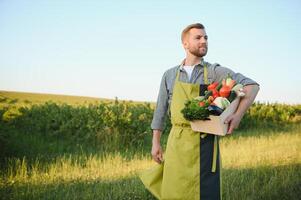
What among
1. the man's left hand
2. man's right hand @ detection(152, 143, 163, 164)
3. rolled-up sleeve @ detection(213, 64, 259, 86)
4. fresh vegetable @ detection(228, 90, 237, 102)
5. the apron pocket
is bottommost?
man's right hand @ detection(152, 143, 163, 164)

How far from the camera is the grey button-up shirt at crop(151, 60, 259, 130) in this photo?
326 centimetres

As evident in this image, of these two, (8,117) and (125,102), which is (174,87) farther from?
(125,102)

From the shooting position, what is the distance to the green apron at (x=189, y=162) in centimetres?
317

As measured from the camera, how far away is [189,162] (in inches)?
125

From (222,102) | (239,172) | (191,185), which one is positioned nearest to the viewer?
(222,102)

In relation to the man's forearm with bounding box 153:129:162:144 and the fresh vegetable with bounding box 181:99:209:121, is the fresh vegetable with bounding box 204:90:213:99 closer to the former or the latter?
the fresh vegetable with bounding box 181:99:209:121

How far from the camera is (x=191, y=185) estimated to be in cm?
317

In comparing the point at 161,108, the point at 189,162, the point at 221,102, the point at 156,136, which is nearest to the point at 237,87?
the point at 221,102

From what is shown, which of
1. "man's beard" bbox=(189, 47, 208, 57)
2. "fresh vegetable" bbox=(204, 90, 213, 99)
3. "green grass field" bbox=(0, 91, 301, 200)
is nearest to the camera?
"fresh vegetable" bbox=(204, 90, 213, 99)

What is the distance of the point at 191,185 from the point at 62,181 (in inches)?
116

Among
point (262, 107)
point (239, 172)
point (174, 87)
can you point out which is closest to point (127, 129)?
point (239, 172)

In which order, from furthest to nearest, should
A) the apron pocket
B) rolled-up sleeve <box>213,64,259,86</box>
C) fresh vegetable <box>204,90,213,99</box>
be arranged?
the apron pocket < rolled-up sleeve <box>213,64,259,86</box> < fresh vegetable <box>204,90,213,99</box>

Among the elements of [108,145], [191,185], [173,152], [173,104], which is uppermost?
[173,104]

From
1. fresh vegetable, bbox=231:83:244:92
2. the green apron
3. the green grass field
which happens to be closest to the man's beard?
the green apron
